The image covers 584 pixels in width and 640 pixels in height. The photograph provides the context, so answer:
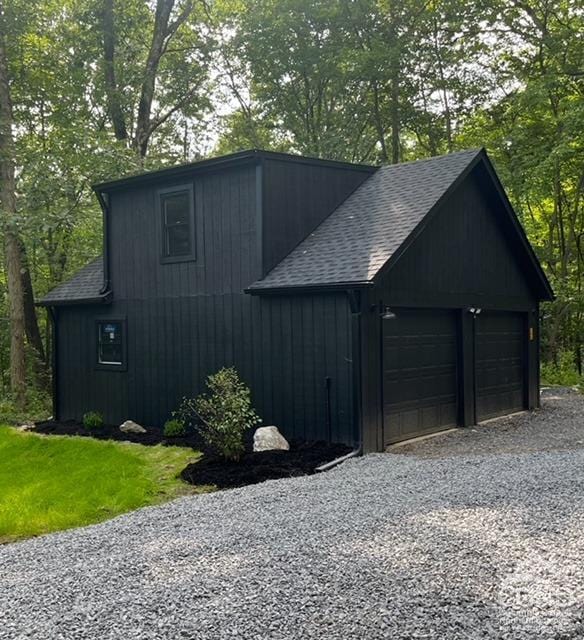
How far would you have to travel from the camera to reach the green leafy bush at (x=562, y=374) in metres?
18.6

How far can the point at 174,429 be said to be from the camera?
11.3 meters

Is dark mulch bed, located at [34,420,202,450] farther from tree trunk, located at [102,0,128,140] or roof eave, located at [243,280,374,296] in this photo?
tree trunk, located at [102,0,128,140]

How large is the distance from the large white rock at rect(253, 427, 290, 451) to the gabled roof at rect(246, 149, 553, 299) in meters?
2.09

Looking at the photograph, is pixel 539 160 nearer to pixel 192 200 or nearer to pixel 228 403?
pixel 192 200

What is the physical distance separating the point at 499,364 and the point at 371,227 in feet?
13.8

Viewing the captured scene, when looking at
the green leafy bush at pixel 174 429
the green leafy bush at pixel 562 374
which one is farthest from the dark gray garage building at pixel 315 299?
the green leafy bush at pixel 562 374

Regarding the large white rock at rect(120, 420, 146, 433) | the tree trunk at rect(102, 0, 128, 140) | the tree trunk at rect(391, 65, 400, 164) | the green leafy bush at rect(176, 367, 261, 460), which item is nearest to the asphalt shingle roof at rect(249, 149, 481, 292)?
the green leafy bush at rect(176, 367, 261, 460)

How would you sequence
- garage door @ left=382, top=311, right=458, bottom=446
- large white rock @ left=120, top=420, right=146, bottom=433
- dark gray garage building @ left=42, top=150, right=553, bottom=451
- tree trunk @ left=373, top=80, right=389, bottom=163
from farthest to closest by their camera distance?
1. tree trunk @ left=373, top=80, right=389, bottom=163
2. large white rock @ left=120, top=420, right=146, bottom=433
3. garage door @ left=382, top=311, right=458, bottom=446
4. dark gray garage building @ left=42, top=150, right=553, bottom=451

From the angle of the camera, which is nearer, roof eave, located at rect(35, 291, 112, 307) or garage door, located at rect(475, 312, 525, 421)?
garage door, located at rect(475, 312, 525, 421)

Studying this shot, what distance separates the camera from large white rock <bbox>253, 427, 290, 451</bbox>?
9633 mm

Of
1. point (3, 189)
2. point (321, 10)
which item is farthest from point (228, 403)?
point (321, 10)

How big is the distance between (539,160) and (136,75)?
1262 centimetres

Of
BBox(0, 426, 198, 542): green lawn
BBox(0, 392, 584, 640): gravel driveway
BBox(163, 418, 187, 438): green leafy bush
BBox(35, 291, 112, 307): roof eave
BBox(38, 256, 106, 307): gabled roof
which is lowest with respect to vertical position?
BBox(0, 426, 198, 542): green lawn

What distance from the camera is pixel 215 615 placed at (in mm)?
3863
